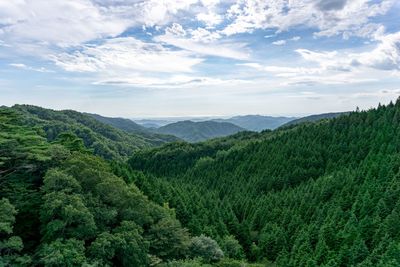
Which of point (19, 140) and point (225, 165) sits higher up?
point (19, 140)

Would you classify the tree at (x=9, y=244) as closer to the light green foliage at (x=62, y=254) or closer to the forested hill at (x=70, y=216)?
the forested hill at (x=70, y=216)

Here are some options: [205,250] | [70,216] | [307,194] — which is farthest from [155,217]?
[307,194]

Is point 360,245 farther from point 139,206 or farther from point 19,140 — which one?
point 19,140

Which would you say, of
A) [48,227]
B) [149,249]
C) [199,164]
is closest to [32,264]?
[48,227]

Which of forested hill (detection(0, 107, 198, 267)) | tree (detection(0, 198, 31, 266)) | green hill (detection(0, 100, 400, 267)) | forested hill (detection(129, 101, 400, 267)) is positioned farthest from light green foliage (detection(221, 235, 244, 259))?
tree (detection(0, 198, 31, 266))

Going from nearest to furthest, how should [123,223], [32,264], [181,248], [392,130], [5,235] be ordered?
[32,264] < [5,235] < [123,223] < [181,248] < [392,130]

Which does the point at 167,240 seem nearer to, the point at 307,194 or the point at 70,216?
the point at 70,216

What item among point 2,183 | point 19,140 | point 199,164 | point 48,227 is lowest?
point 199,164

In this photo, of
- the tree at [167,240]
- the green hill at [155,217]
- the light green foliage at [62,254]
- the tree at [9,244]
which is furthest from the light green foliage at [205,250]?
the tree at [9,244]

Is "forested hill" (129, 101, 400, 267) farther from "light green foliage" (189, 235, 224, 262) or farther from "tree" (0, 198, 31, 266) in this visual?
"tree" (0, 198, 31, 266)
